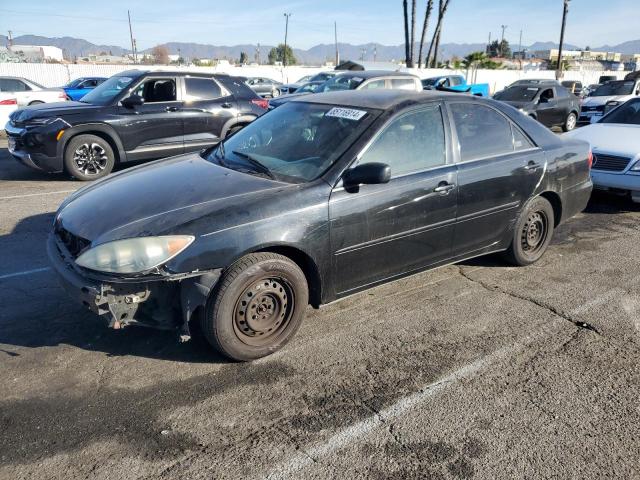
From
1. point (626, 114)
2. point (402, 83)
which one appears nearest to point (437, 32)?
point (402, 83)

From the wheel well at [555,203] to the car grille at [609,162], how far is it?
92.5 inches

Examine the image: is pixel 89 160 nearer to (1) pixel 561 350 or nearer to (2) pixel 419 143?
(2) pixel 419 143

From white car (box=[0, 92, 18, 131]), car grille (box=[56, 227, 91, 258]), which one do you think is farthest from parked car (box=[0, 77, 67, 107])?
car grille (box=[56, 227, 91, 258])

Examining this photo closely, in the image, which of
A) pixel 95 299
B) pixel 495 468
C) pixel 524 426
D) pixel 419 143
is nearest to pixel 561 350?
pixel 524 426

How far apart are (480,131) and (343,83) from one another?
363 inches

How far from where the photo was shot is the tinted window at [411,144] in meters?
3.71

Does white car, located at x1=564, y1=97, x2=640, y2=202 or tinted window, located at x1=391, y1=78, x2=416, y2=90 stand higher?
tinted window, located at x1=391, y1=78, x2=416, y2=90

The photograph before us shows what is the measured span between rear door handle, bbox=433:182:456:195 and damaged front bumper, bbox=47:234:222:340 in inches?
71.6

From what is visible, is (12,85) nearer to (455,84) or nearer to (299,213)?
(299,213)

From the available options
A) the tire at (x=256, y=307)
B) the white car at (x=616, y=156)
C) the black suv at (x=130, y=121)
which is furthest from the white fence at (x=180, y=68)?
the tire at (x=256, y=307)

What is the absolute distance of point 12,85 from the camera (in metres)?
15.1

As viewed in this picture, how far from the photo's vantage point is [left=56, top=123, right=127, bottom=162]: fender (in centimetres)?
808

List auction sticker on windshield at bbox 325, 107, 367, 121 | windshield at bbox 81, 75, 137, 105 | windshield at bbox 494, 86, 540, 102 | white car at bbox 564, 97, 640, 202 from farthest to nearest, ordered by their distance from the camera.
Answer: windshield at bbox 494, 86, 540, 102 < windshield at bbox 81, 75, 137, 105 < white car at bbox 564, 97, 640, 202 < auction sticker on windshield at bbox 325, 107, 367, 121

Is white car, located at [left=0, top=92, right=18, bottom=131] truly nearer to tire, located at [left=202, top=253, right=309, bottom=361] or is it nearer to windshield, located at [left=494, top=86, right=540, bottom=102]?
tire, located at [left=202, top=253, right=309, bottom=361]
